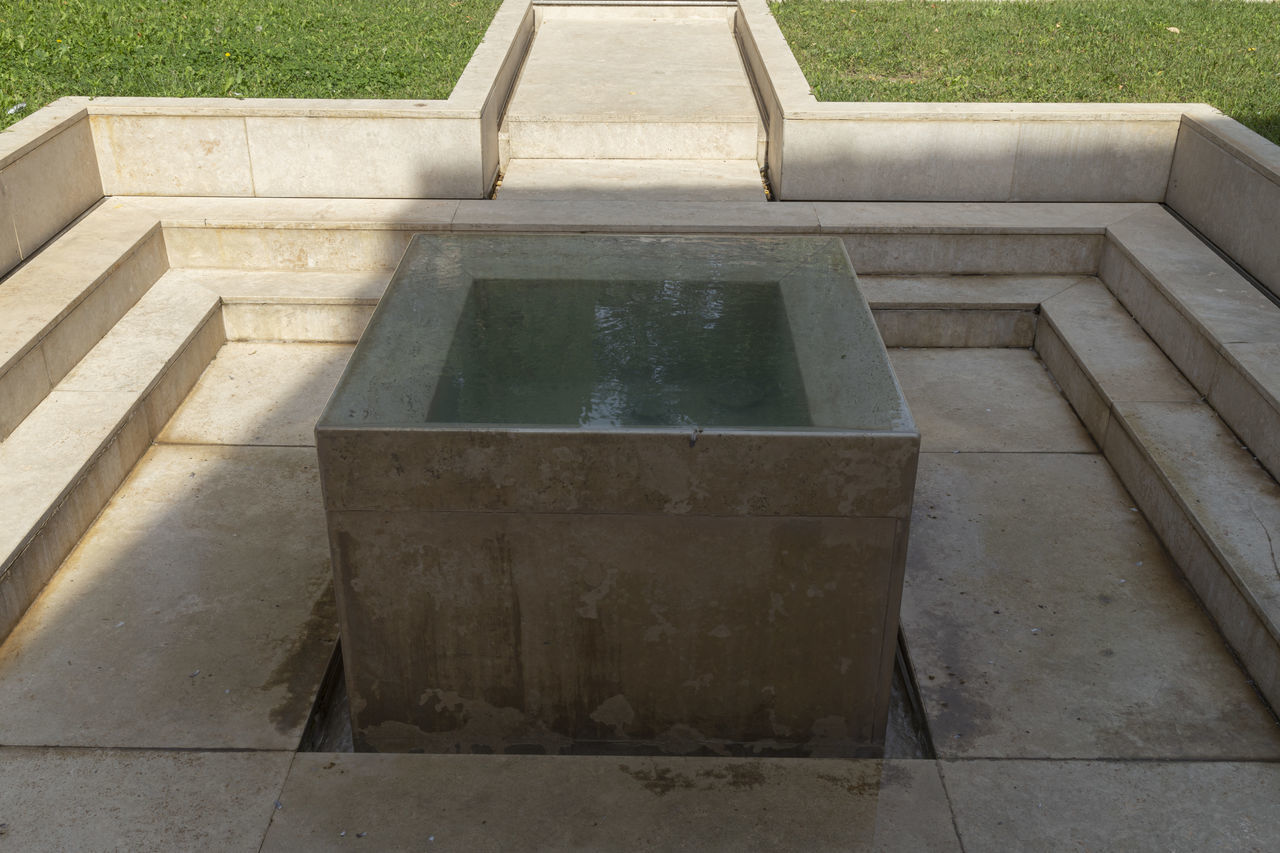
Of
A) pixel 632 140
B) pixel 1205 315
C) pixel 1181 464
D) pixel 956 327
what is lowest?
pixel 956 327

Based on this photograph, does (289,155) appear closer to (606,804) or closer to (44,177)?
(44,177)

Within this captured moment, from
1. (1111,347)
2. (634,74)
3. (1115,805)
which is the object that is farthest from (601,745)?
(634,74)

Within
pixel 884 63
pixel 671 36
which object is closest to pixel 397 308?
pixel 884 63

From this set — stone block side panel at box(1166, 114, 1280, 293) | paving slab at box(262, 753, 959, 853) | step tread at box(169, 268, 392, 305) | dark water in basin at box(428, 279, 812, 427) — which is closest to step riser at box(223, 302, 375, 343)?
step tread at box(169, 268, 392, 305)

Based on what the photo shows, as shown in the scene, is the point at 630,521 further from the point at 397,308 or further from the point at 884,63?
the point at 884,63

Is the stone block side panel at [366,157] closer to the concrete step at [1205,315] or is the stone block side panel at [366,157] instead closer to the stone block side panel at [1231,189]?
the concrete step at [1205,315]

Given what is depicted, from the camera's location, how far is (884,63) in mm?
9102

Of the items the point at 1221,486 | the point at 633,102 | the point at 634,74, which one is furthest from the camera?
the point at 634,74

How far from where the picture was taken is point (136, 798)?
364 cm

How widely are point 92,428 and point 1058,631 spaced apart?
4049 millimetres

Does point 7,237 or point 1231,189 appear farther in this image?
point 1231,189

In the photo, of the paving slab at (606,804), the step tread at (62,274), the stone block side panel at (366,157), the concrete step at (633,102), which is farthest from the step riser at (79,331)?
the concrete step at (633,102)

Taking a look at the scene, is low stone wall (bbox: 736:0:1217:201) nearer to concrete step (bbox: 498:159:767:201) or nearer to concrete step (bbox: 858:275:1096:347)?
concrete step (bbox: 498:159:767:201)

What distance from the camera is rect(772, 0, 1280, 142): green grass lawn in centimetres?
819
